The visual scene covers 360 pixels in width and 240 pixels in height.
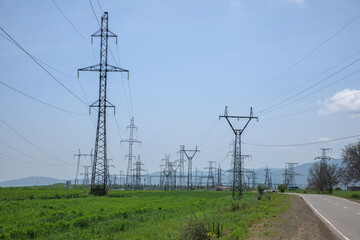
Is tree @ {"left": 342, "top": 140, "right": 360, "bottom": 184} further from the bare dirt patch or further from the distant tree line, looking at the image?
the bare dirt patch

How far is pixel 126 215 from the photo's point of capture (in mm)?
28312

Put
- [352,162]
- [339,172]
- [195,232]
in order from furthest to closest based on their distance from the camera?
1. [339,172]
2. [352,162]
3. [195,232]

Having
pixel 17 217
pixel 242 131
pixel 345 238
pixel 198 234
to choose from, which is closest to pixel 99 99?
pixel 242 131

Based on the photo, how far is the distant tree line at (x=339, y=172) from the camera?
60250mm

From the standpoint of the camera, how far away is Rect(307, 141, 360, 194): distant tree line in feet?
198

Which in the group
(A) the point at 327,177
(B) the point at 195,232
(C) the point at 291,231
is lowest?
(A) the point at 327,177

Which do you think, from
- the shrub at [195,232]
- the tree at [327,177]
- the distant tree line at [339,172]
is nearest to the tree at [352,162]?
the distant tree line at [339,172]

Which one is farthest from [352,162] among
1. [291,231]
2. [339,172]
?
[291,231]

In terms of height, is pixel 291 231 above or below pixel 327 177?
above

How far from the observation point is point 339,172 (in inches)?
3551

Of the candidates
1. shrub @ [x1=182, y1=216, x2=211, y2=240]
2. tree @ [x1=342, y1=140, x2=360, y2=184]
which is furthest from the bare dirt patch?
tree @ [x1=342, y1=140, x2=360, y2=184]

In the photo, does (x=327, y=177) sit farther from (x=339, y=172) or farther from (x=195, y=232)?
(x=195, y=232)

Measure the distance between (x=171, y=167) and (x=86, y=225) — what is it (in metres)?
109

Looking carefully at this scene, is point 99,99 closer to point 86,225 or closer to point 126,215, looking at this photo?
point 126,215
